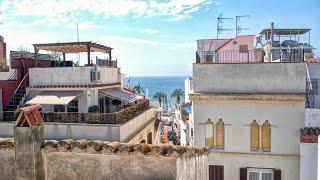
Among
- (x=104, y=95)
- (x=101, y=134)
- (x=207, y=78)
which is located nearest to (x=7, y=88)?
(x=104, y=95)

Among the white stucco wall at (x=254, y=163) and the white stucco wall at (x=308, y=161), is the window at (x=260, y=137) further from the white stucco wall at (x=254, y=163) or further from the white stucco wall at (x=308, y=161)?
the white stucco wall at (x=308, y=161)

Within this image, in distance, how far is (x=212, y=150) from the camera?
17.3 m

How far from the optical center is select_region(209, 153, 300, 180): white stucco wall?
54.4 ft

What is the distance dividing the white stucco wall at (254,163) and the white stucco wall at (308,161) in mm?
778

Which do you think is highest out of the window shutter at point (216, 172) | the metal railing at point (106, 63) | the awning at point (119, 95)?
the metal railing at point (106, 63)

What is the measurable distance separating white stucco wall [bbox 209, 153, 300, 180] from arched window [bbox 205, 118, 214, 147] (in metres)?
0.56

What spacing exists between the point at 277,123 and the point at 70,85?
13.1 m

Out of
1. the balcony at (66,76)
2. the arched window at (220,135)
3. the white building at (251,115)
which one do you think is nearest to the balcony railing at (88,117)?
the balcony at (66,76)

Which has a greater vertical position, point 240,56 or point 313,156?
point 240,56

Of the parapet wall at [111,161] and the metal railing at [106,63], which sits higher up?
the metal railing at [106,63]

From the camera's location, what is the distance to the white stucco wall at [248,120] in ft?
54.4

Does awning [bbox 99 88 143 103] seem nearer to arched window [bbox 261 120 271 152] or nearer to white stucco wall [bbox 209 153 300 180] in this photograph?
white stucco wall [bbox 209 153 300 180]

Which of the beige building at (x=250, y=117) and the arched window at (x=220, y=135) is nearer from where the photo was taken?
the beige building at (x=250, y=117)

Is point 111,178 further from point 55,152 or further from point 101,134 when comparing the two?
point 101,134
